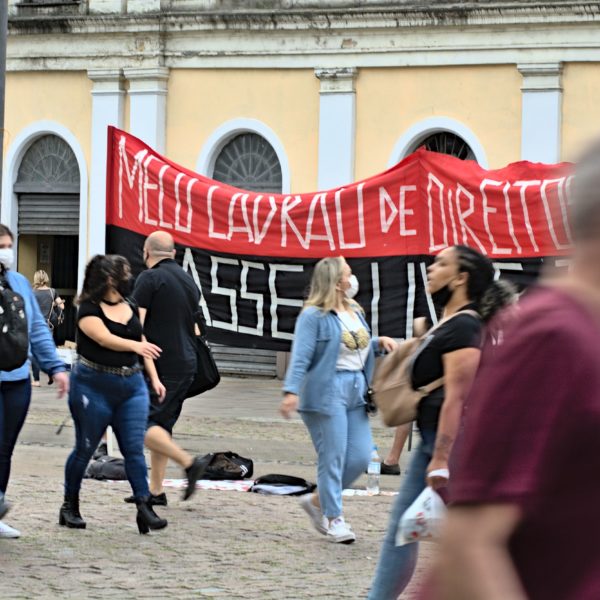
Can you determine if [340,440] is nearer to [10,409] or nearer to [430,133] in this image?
[10,409]

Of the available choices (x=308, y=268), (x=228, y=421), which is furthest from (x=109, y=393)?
(x=228, y=421)

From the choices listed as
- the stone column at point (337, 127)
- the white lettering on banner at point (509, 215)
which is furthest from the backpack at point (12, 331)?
the stone column at point (337, 127)

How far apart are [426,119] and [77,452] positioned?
46.3ft

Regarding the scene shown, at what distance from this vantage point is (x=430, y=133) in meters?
22.9

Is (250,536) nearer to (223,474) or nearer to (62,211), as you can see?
(223,474)

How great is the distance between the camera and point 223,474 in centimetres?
1223

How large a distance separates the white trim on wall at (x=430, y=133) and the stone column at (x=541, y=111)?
2.04 ft

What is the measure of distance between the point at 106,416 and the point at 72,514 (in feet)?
2.18

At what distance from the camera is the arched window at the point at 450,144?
22.7 metres

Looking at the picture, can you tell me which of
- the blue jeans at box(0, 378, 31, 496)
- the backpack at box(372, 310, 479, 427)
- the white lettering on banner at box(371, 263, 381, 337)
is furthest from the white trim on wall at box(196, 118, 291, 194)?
the backpack at box(372, 310, 479, 427)

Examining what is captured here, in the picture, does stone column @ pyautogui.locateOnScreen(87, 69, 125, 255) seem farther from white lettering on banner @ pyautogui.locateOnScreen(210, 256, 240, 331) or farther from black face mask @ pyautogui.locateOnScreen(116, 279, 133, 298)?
black face mask @ pyautogui.locateOnScreen(116, 279, 133, 298)

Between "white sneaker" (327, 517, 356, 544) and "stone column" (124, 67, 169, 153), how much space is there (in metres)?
15.8

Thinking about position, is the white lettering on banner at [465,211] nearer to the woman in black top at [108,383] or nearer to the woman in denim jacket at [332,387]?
the woman in denim jacket at [332,387]

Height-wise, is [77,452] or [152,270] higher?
[152,270]
